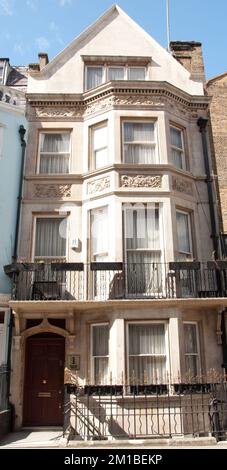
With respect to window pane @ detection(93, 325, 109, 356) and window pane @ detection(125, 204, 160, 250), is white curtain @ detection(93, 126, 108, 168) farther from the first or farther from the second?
window pane @ detection(93, 325, 109, 356)

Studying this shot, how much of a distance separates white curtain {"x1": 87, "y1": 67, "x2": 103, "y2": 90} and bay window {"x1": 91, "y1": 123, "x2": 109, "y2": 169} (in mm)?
2127

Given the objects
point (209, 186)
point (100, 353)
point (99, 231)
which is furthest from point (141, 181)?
point (100, 353)

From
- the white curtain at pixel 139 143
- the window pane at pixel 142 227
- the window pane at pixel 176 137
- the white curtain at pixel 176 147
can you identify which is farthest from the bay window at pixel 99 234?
the window pane at pixel 176 137

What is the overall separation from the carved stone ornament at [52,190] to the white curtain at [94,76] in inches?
172

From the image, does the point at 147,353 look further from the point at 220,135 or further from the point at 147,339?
the point at 220,135

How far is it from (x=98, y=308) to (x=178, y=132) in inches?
285

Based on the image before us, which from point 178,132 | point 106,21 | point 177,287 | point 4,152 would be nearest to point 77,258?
point 177,287

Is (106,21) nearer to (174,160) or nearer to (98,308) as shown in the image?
(174,160)

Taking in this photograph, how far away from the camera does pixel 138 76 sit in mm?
16125

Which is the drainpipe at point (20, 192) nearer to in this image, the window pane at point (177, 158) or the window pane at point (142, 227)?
the window pane at point (142, 227)

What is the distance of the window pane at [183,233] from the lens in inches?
536

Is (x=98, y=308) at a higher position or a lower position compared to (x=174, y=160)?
lower

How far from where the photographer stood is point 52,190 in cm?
Result: 1430
